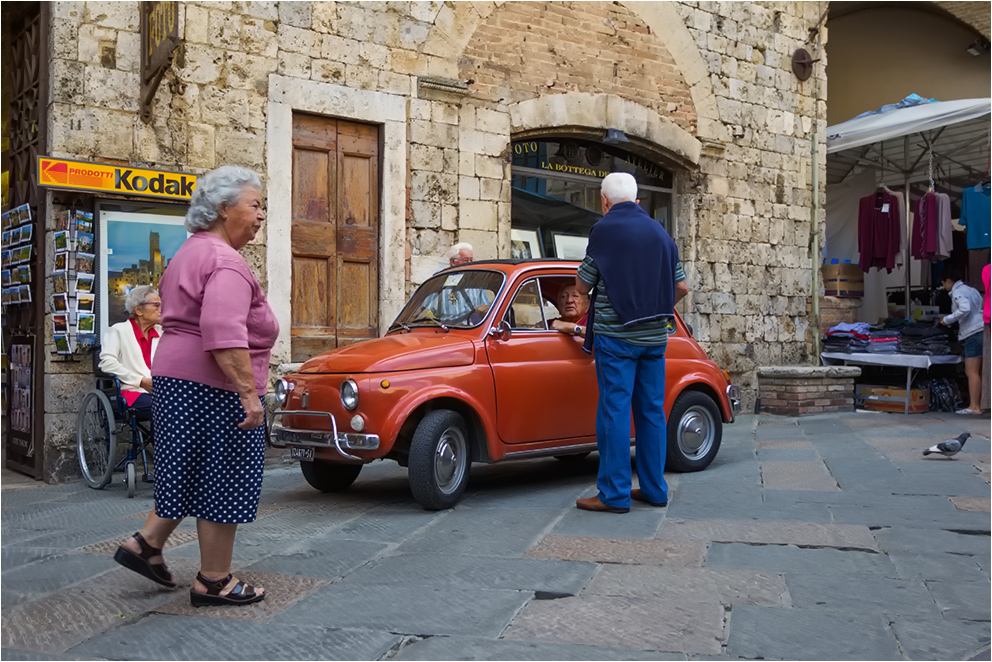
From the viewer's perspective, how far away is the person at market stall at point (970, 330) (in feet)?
36.8

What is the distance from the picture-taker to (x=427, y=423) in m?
5.48

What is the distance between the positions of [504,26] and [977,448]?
5991mm

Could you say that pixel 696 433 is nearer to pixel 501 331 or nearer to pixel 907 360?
pixel 501 331

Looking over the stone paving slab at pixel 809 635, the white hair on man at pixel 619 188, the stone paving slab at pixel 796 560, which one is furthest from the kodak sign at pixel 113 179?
the stone paving slab at pixel 809 635

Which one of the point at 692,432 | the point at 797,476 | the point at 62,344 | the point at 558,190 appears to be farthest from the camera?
the point at 558,190

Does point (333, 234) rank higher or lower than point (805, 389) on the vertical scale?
higher

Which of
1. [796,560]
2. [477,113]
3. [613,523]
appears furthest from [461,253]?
[796,560]

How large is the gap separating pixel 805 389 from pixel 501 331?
265 inches

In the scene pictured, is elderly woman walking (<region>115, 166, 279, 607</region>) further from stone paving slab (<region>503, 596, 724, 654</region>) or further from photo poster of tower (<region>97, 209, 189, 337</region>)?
photo poster of tower (<region>97, 209, 189, 337</region>)

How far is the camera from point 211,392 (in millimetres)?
3568

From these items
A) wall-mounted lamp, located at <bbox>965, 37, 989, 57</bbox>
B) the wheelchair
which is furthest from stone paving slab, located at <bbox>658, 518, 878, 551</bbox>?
wall-mounted lamp, located at <bbox>965, 37, 989, 57</bbox>

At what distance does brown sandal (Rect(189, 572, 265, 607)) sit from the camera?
3.59 m

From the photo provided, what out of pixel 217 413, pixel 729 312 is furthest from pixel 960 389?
pixel 217 413

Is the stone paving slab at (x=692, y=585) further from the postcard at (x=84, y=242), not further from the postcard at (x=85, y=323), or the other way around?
the postcard at (x=84, y=242)
